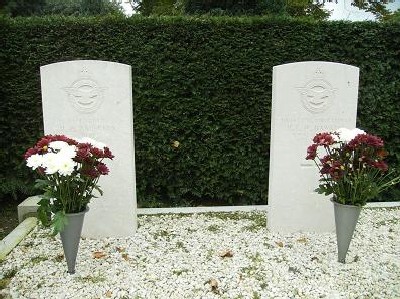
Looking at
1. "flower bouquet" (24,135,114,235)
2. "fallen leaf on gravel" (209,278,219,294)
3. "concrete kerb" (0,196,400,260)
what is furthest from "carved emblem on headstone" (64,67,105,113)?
"fallen leaf on gravel" (209,278,219,294)

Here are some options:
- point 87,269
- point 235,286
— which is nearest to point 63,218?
point 87,269

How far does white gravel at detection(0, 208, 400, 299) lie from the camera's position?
8.54ft

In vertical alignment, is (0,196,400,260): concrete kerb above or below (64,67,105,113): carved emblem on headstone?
below

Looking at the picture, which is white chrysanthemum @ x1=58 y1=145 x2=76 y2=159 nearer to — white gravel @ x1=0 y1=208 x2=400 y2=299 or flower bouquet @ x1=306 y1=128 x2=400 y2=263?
white gravel @ x1=0 y1=208 x2=400 y2=299

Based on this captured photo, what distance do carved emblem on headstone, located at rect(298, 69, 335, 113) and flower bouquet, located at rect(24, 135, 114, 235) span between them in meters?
2.01

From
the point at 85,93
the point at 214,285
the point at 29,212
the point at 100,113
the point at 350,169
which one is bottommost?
the point at 214,285

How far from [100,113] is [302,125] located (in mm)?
2007

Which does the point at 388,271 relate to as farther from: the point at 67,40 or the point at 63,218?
the point at 67,40

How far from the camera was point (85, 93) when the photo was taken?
11.0 feet

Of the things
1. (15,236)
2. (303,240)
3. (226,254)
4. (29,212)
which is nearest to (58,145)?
(15,236)

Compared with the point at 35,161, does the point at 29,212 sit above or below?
below

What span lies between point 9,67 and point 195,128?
2470 millimetres

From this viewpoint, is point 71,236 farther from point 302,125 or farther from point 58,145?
point 302,125

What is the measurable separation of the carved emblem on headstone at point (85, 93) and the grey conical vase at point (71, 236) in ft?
3.68
